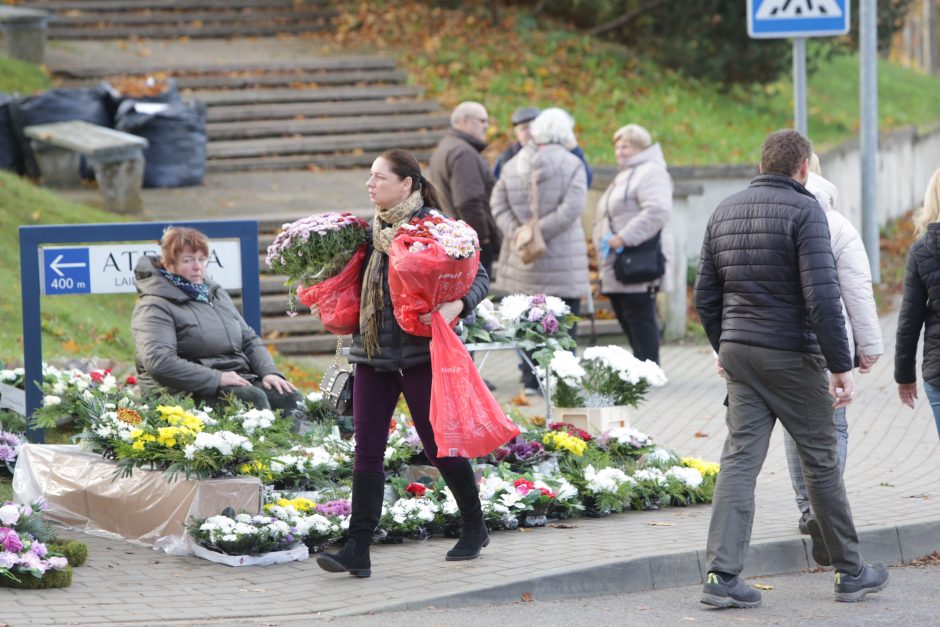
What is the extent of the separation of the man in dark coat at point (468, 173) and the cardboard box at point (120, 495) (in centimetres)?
416

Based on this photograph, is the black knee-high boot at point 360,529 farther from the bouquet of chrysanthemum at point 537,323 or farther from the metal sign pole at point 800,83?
the metal sign pole at point 800,83

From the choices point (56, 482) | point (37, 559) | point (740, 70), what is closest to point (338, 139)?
point (740, 70)

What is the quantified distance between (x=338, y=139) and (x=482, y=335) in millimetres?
9803

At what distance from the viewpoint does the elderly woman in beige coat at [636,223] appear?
35.0ft

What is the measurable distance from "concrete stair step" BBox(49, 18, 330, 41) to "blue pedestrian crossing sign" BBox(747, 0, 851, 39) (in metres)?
13.3

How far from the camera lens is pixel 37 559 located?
579 cm

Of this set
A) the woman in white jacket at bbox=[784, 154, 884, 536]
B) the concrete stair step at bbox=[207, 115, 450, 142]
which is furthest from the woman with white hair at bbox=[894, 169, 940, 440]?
the concrete stair step at bbox=[207, 115, 450, 142]

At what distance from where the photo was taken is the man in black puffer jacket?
5.70 m

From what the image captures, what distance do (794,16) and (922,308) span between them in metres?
4.23

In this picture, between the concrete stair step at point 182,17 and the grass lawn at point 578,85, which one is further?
the concrete stair step at point 182,17

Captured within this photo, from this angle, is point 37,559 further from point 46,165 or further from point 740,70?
point 740,70

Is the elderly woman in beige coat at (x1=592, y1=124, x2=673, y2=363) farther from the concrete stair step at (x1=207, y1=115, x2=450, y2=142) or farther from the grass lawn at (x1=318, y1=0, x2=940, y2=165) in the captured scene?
the concrete stair step at (x1=207, y1=115, x2=450, y2=142)

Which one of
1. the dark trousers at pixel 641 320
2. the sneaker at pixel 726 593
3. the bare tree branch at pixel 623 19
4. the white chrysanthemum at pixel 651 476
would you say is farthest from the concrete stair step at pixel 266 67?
the sneaker at pixel 726 593

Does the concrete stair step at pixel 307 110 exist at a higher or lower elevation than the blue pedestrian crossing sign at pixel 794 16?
lower
